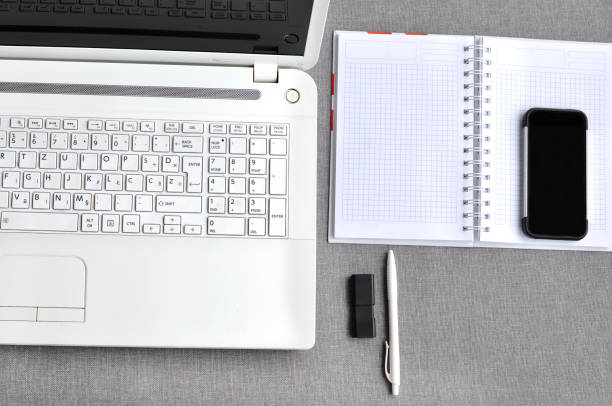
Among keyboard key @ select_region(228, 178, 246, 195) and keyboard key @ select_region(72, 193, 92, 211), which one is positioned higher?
keyboard key @ select_region(228, 178, 246, 195)

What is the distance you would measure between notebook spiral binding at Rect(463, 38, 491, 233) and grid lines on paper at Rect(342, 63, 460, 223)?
2 centimetres

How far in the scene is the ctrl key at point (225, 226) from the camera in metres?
0.64

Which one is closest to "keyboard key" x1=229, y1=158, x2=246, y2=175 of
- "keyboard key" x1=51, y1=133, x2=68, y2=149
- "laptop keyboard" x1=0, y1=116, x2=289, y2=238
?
"laptop keyboard" x1=0, y1=116, x2=289, y2=238

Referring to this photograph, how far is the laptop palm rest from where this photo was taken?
2.06ft

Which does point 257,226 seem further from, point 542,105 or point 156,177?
point 542,105

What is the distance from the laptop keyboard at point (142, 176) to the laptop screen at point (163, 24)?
0.10 meters

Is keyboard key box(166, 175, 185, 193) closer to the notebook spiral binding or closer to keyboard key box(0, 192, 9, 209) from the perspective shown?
keyboard key box(0, 192, 9, 209)

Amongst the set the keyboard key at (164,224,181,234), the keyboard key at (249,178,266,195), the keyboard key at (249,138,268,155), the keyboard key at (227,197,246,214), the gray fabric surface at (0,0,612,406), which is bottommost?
the gray fabric surface at (0,0,612,406)

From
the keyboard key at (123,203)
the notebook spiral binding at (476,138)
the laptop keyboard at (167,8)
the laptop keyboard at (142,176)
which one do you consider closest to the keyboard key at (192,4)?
the laptop keyboard at (167,8)

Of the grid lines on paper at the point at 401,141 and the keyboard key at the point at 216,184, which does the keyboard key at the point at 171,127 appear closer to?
the keyboard key at the point at 216,184

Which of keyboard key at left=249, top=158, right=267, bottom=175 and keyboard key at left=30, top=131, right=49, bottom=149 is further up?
keyboard key at left=30, top=131, right=49, bottom=149

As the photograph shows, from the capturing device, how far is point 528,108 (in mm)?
734

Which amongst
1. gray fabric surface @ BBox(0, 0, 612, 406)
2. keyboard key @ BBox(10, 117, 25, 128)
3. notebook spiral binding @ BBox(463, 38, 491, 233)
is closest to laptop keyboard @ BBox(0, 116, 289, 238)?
keyboard key @ BBox(10, 117, 25, 128)

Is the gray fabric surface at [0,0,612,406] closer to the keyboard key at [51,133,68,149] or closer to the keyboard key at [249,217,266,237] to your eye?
the keyboard key at [249,217,266,237]
